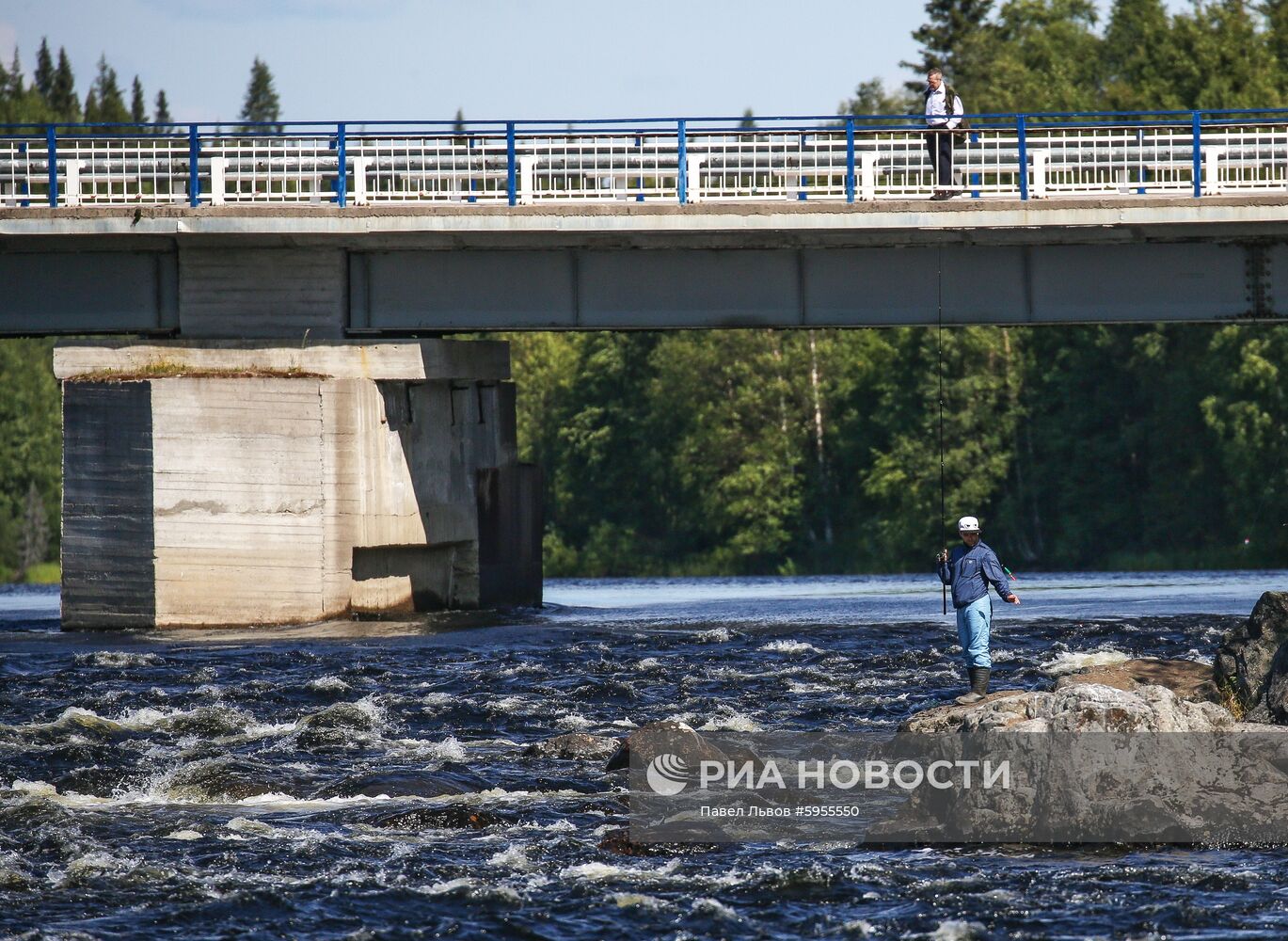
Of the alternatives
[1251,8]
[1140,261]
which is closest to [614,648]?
[1140,261]

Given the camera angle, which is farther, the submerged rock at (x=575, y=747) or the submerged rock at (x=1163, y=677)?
the submerged rock at (x=1163, y=677)

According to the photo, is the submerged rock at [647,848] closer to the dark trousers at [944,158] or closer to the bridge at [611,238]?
the bridge at [611,238]

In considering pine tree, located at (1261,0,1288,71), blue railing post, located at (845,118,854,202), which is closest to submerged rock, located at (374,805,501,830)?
blue railing post, located at (845,118,854,202)

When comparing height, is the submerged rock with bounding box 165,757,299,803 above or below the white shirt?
below

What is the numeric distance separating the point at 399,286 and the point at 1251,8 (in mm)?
51592

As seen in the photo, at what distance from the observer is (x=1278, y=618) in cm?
1609

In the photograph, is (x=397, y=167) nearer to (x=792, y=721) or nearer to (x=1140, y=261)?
(x=1140, y=261)

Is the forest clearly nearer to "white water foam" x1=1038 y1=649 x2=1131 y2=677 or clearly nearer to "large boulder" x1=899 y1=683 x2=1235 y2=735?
"white water foam" x1=1038 y1=649 x2=1131 y2=677

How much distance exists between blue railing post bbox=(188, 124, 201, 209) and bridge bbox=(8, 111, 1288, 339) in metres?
0.05

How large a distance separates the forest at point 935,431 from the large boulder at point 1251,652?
38449 millimetres

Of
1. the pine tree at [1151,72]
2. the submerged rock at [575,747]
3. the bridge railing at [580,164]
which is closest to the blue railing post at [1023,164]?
the bridge railing at [580,164]

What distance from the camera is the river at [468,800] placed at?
10648 millimetres

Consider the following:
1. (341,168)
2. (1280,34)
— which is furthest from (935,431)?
(341,168)

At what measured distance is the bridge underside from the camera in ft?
91.5
